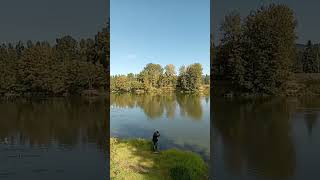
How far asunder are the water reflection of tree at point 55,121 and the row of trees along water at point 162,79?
8532 mm

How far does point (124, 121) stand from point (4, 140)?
11.9 metres

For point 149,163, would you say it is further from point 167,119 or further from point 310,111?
point 310,111

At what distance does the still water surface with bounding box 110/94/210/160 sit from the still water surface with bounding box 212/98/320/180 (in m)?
1.42

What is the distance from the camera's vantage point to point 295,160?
A: 18.1 metres

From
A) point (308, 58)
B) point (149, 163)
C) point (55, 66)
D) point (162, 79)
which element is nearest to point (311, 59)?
point (308, 58)

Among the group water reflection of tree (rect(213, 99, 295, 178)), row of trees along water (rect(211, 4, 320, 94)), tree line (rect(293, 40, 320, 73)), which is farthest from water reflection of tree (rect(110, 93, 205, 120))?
tree line (rect(293, 40, 320, 73))

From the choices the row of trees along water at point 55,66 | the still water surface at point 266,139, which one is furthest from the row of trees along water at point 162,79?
the row of trees along water at point 55,66

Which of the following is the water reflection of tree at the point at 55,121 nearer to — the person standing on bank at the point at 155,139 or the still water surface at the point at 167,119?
the still water surface at the point at 167,119

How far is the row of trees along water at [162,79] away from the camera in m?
17.1

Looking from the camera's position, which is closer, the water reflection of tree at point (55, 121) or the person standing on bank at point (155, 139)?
the person standing on bank at point (155, 139)

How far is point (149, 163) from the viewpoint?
1502cm

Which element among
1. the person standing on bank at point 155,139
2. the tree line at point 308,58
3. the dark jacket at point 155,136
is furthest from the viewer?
the tree line at point 308,58

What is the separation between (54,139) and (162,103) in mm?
12490

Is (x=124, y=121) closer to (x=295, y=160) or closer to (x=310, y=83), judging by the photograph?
(x=295, y=160)
